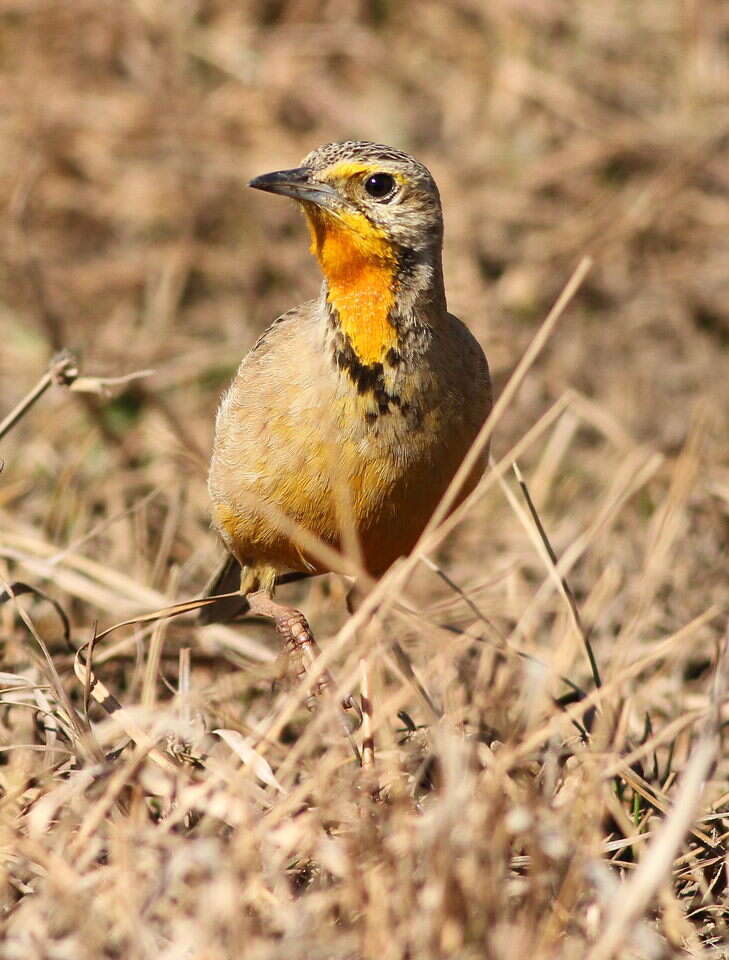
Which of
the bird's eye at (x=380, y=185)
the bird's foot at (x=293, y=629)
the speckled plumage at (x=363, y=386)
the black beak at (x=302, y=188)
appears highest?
the bird's eye at (x=380, y=185)

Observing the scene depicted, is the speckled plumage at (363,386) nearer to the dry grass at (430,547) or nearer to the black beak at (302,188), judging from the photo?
the black beak at (302,188)

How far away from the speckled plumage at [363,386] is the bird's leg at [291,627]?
33 cm

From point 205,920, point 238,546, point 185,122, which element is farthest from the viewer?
point 185,122

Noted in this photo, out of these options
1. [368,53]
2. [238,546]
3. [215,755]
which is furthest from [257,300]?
[215,755]

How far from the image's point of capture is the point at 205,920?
3.19 metres

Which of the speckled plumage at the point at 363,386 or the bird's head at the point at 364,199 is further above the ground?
the bird's head at the point at 364,199

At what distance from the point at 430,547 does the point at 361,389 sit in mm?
812

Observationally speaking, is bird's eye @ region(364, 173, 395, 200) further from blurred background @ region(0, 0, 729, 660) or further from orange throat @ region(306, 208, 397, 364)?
blurred background @ region(0, 0, 729, 660)

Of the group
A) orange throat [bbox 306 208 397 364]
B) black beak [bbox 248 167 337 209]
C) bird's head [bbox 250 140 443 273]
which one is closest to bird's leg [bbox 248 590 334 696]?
orange throat [bbox 306 208 397 364]

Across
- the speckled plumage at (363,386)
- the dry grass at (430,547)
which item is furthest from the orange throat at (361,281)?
the dry grass at (430,547)

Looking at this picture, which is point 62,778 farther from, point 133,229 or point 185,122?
point 185,122

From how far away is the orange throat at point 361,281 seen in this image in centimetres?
461

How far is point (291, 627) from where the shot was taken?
5.12m

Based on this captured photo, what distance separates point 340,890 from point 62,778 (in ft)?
3.86
